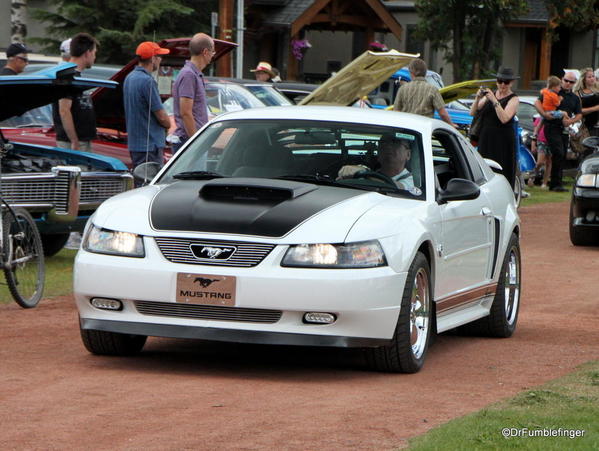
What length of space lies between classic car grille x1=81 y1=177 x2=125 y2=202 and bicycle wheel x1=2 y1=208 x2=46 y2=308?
235cm

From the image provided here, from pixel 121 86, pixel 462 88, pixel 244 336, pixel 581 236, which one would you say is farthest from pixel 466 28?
pixel 244 336

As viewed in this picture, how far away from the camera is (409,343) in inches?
304

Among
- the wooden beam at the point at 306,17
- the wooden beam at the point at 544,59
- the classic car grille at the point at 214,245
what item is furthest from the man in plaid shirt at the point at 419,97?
the wooden beam at the point at 544,59

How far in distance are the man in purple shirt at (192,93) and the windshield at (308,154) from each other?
153 inches

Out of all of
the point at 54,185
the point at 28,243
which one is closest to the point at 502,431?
the point at 28,243

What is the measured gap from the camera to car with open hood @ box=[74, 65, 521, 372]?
24.0ft

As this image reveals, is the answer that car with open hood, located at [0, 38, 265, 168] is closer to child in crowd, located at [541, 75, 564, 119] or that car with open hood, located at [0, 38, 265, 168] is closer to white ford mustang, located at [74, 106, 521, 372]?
white ford mustang, located at [74, 106, 521, 372]

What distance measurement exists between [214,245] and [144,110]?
605cm

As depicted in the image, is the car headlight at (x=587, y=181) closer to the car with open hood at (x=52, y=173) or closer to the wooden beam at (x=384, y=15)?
the car with open hood at (x=52, y=173)

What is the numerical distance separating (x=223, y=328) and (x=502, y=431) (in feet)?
5.90

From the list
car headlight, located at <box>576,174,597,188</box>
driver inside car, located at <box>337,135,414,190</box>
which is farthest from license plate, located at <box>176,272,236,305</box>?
car headlight, located at <box>576,174,597,188</box>

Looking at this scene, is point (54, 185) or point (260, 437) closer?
point (260, 437)

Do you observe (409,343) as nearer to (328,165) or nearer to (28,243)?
A: (328,165)

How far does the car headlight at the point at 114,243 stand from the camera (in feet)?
24.6
